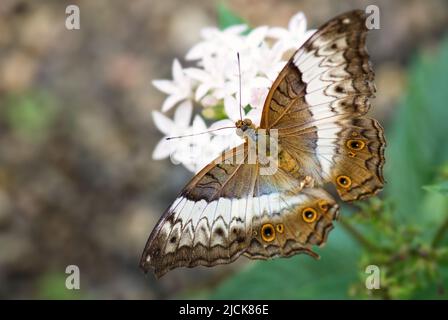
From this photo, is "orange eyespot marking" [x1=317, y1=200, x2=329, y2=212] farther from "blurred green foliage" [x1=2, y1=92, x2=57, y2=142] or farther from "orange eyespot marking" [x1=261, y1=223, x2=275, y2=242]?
"blurred green foliage" [x1=2, y1=92, x2=57, y2=142]

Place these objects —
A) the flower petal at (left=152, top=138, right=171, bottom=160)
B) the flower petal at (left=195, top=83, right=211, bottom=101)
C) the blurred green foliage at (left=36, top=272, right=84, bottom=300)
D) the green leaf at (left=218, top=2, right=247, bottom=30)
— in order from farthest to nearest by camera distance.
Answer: the blurred green foliage at (left=36, top=272, right=84, bottom=300), the green leaf at (left=218, top=2, right=247, bottom=30), the flower petal at (left=152, top=138, right=171, bottom=160), the flower petal at (left=195, top=83, right=211, bottom=101)

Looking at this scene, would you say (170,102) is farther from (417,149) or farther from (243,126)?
(417,149)

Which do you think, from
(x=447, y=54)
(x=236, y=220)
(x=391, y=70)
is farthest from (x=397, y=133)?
(x=236, y=220)

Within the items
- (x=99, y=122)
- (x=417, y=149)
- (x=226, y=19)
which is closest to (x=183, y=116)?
(x=226, y=19)

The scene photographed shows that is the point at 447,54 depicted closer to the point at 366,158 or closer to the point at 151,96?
the point at 366,158

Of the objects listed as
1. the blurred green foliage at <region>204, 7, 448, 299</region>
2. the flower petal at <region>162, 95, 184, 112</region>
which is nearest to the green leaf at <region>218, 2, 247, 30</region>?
the blurred green foliage at <region>204, 7, 448, 299</region>

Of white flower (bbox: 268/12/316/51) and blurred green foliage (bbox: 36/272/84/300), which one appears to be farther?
blurred green foliage (bbox: 36/272/84/300)

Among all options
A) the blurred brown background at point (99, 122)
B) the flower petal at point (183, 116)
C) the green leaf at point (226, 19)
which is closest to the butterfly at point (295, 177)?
the flower petal at point (183, 116)
